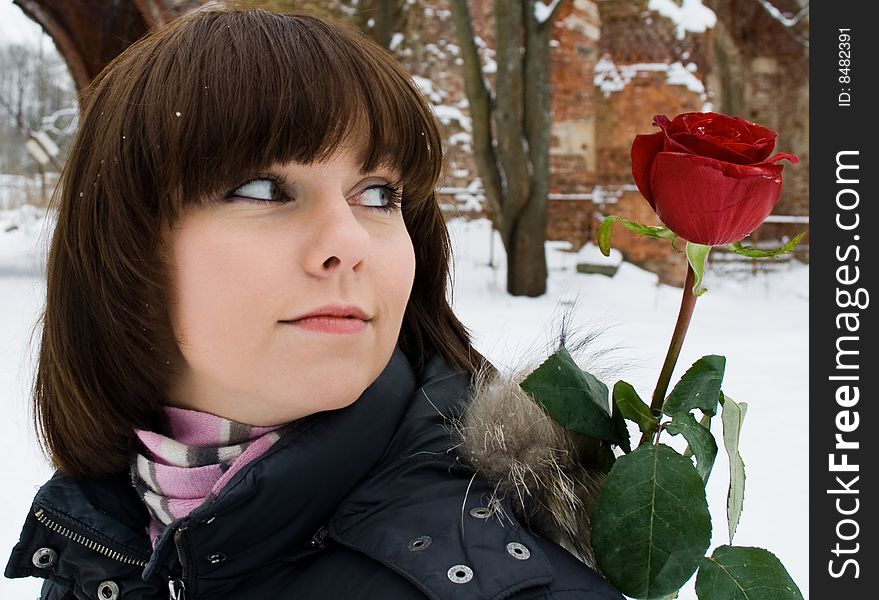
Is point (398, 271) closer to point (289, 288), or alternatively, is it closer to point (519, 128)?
point (289, 288)

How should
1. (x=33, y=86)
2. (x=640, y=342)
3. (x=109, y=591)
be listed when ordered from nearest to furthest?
(x=109, y=591) < (x=640, y=342) < (x=33, y=86)

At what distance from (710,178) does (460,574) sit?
46 centimetres

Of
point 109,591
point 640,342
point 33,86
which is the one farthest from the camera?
point 33,86

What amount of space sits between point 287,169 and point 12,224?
1120cm

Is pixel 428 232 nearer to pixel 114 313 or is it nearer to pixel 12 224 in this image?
pixel 114 313

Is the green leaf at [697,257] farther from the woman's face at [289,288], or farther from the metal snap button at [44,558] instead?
the metal snap button at [44,558]

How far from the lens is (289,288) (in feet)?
3.08

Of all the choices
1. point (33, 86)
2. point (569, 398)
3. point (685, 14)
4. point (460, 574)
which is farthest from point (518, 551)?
point (33, 86)

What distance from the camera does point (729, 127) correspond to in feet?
2.77

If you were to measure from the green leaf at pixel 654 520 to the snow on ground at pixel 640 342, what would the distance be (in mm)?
250

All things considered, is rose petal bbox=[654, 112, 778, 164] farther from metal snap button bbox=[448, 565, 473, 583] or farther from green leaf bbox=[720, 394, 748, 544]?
metal snap button bbox=[448, 565, 473, 583]

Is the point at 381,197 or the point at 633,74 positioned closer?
the point at 381,197

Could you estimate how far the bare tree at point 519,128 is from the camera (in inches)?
272
